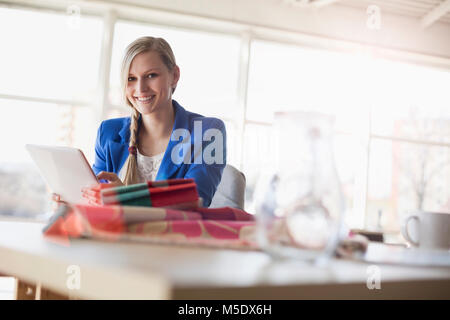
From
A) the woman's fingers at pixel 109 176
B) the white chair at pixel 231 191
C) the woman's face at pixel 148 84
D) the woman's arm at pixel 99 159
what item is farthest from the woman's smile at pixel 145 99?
the woman's fingers at pixel 109 176

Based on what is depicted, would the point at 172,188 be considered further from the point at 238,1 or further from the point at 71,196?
the point at 238,1

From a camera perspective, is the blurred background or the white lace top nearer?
the white lace top

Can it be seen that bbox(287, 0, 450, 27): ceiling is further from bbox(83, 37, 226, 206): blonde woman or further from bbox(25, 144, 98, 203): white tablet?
bbox(25, 144, 98, 203): white tablet

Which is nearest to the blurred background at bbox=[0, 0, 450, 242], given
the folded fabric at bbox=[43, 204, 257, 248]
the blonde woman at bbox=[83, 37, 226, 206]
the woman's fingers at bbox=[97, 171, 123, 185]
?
the blonde woman at bbox=[83, 37, 226, 206]

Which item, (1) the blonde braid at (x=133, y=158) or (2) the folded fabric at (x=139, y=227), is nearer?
(2) the folded fabric at (x=139, y=227)

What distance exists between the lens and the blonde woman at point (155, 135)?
6.41ft

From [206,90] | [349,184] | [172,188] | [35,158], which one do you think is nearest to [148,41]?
[35,158]

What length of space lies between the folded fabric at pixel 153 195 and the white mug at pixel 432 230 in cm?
47

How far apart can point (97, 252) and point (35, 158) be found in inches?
31.4

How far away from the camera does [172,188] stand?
3.03ft

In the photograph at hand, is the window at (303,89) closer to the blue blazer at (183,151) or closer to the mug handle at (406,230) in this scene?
the blue blazer at (183,151)

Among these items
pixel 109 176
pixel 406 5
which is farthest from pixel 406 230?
pixel 406 5

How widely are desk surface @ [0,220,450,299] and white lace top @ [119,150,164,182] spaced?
4.42ft

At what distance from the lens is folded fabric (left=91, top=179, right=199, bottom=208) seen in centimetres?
88
